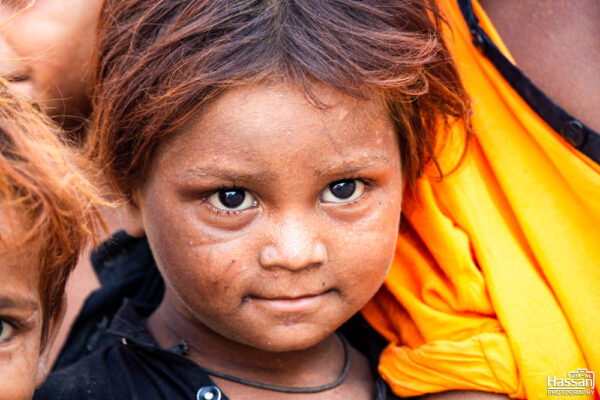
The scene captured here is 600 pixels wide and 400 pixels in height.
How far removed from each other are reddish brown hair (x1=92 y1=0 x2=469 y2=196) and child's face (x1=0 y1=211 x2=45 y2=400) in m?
0.36

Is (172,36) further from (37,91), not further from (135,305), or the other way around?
(135,305)

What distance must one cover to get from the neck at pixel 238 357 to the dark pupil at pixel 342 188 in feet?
1.37

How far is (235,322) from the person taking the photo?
59.2 inches

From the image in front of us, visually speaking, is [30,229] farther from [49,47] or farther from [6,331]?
[49,47]

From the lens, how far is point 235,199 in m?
1.44

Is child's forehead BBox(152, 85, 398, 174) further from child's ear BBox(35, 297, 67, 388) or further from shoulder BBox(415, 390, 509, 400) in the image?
shoulder BBox(415, 390, 509, 400)

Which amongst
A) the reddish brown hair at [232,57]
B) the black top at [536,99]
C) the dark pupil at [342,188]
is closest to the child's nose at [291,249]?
the dark pupil at [342,188]

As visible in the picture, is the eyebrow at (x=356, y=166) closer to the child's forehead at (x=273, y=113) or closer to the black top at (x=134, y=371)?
the child's forehead at (x=273, y=113)

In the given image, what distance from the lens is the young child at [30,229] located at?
3.83 feet

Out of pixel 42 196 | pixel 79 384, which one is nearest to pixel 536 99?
pixel 42 196

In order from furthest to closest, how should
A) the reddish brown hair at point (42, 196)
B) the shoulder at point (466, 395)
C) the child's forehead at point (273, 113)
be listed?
the shoulder at point (466, 395) < the child's forehead at point (273, 113) < the reddish brown hair at point (42, 196)

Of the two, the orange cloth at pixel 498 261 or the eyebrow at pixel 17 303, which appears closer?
the eyebrow at pixel 17 303

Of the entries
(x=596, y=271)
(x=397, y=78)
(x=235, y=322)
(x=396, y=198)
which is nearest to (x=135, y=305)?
(x=235, y=322)

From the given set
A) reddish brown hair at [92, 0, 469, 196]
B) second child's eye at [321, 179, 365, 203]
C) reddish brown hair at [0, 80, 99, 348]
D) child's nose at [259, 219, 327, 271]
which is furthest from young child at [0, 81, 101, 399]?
second child's eye at [321, 179, 365, 203]
